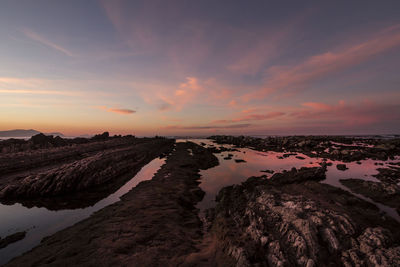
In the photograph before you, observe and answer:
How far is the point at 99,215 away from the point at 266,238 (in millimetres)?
14225

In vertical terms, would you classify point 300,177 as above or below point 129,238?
below

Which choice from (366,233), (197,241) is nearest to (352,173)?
(366,233)

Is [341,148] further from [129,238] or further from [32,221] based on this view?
[32,221]

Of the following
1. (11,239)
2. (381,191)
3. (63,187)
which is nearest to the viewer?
(11,239)

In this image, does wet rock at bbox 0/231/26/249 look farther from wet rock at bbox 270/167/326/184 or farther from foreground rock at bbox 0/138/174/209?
wet rock at bbox 270/167/326/184

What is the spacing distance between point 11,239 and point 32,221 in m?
3.16

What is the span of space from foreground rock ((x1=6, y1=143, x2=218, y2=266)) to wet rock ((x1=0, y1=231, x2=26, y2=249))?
2453 mm

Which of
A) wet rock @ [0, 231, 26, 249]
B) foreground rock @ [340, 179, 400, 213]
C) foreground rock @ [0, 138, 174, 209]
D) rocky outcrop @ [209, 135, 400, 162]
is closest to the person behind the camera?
wet rock @ [0, 231, 26, 249]

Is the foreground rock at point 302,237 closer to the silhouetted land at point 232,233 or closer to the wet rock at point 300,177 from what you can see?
the silhouetted land at point 232,233

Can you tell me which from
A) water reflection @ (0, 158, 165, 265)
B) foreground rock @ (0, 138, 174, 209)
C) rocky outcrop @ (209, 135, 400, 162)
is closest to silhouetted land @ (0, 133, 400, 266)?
foreground rock @ (0, 138, 174, 209)

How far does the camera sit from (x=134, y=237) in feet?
32.0

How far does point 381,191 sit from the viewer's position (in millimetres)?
16172

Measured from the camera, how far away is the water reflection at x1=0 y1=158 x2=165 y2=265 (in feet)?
32.9

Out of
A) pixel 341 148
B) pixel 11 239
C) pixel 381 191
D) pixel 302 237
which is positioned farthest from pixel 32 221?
pixel 341 148
